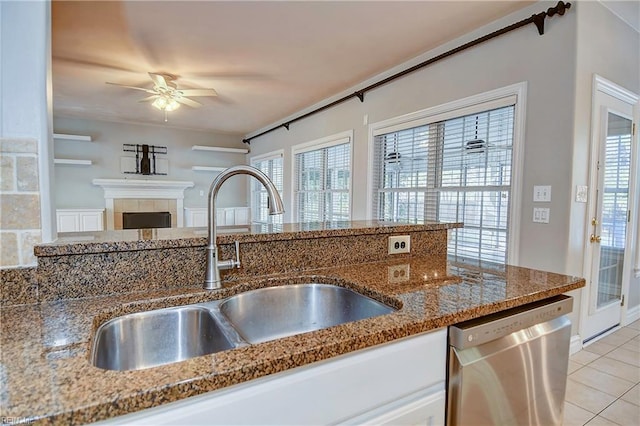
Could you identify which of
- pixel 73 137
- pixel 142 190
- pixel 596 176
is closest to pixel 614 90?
pixel 596 176

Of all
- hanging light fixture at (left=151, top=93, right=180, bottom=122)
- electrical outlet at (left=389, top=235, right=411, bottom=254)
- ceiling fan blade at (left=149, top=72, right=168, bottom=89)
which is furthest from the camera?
hanging light fixture at (left=151, top=93, right=180, bottom=122)

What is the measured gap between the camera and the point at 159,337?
1.02m

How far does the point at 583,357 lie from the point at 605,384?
1.06 feet

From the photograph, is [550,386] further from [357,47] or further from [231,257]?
[357,47]

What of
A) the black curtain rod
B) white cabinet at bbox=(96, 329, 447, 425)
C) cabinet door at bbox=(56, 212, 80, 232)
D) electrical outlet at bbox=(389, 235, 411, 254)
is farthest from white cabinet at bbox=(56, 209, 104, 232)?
white cabinet at bbox=(96, 329, 447, 425)

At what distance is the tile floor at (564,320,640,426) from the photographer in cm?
187

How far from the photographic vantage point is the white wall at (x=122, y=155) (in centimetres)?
604

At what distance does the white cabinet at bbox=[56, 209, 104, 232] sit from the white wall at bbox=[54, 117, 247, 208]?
453mm

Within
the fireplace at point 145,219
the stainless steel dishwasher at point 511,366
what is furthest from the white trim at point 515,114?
the fireplace at point 145,219

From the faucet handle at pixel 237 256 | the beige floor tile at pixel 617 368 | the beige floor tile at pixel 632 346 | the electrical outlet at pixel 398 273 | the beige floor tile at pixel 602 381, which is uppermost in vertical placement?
the faucet handle at pixel 237 256

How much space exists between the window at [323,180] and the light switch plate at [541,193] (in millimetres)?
2286

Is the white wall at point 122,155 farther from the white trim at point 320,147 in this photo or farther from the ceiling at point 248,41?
the white trim at point 320,147

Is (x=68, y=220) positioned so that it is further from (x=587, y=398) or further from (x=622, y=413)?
(x=622, y=413)

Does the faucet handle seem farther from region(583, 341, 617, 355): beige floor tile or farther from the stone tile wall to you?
region(583, 341, 617, 355): beige floor tile
